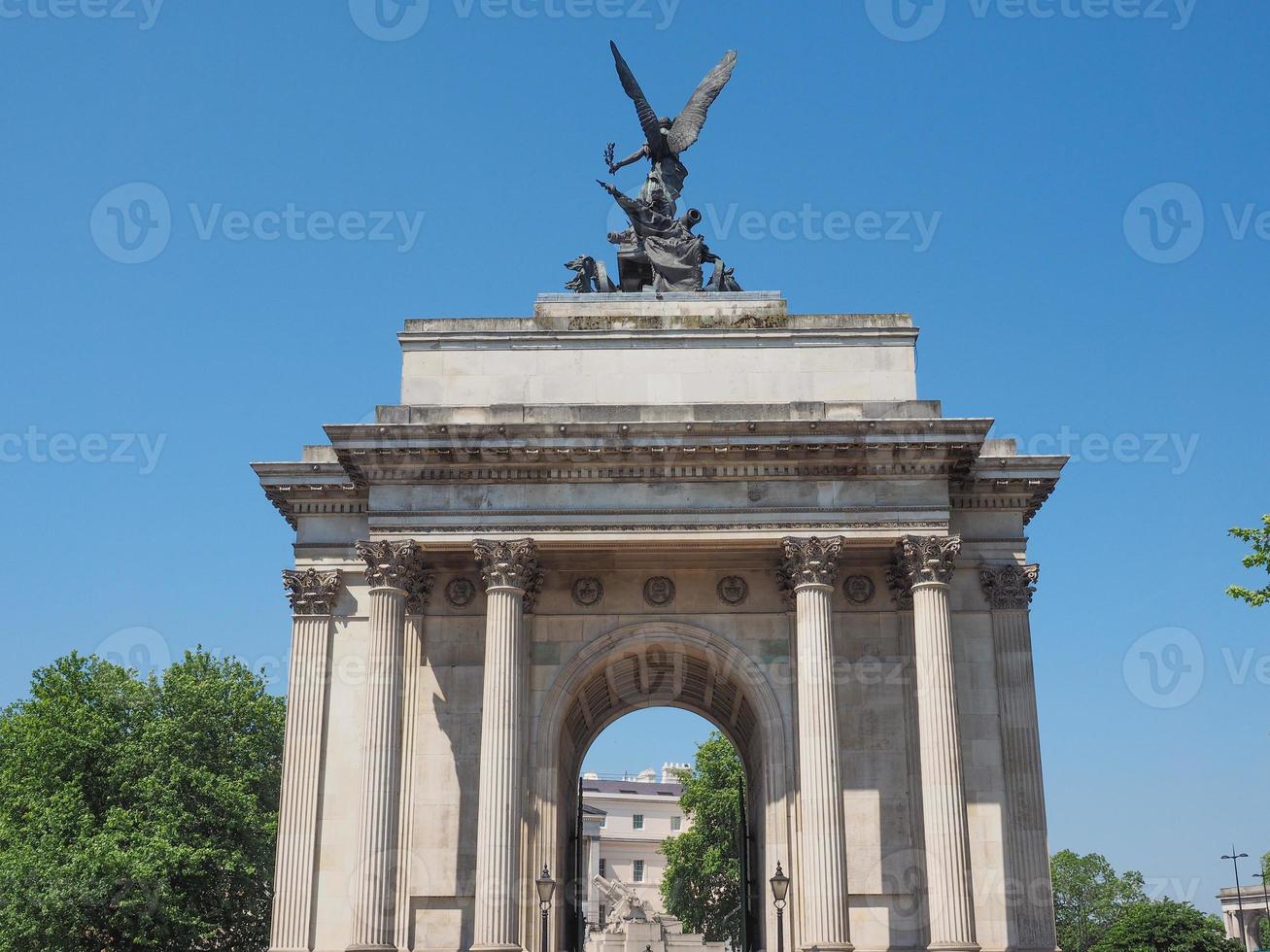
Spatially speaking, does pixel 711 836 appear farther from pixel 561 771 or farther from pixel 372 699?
pixel 372 699

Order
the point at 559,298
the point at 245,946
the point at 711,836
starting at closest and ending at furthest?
the point at 559,298 < the point at 245,946 < the point at 711,836

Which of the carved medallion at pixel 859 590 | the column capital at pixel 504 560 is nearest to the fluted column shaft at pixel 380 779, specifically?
the column capital at pixel 504 560

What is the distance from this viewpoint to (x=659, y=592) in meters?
37.9

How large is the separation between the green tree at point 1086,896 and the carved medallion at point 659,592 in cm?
9732

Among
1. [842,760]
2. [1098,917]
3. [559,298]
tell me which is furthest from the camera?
[1098,917]

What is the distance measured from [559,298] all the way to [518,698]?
12.7 metres

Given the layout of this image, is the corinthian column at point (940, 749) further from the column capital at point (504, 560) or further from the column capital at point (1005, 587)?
the column capital at point (504, 560)

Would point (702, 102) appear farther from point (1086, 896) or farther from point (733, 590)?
point (1086, 896)

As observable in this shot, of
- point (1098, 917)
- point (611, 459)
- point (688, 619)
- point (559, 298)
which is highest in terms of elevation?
point (559, 298)

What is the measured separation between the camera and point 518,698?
34.7 metres

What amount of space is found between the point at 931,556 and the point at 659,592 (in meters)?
7.55

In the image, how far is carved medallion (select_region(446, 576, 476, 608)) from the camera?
1478 inches

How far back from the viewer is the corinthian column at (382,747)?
3309 cm

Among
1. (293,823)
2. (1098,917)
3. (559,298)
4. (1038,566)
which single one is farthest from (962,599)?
(1098,917)
